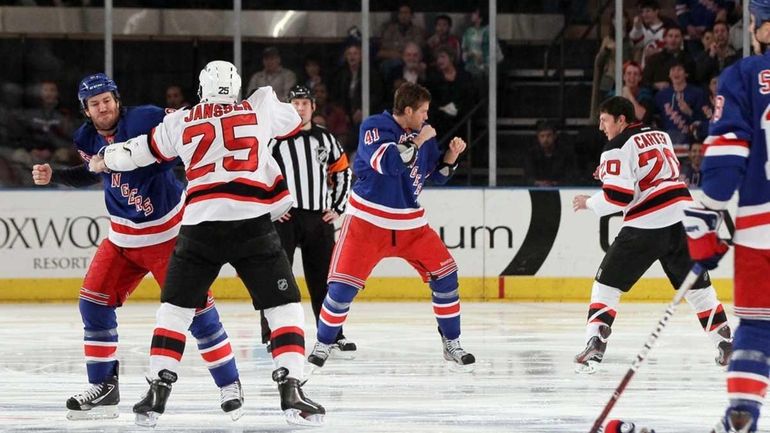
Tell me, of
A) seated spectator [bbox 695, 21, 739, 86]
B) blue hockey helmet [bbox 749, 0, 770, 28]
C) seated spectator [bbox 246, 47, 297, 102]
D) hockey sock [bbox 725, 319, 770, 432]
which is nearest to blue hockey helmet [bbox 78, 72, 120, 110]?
blue hockey helmet [bbox 749, 0, 770, 28]

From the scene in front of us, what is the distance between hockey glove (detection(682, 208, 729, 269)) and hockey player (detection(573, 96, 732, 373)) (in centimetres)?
256

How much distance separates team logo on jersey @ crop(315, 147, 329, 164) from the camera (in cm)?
810

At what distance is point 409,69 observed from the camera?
12102 millimetres

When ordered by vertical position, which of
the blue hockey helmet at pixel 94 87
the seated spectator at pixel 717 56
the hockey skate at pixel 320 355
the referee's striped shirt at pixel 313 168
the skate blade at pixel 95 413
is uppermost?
the seated spectator at pixel 717 56

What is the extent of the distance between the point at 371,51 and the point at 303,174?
4.02 m

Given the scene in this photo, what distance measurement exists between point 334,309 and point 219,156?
1.92 m

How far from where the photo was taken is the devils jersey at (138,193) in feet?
18.2

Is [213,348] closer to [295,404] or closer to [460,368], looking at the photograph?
[295,404]

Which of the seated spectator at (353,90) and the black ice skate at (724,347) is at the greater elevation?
the seated spectator at (353,90)

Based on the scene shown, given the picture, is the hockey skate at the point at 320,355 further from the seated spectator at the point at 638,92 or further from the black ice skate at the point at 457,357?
the seated spectator at the point at 638,92

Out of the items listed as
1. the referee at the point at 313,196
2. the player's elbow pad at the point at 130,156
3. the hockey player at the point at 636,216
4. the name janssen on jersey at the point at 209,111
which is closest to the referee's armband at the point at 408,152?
the hockey player at the point at 636,216

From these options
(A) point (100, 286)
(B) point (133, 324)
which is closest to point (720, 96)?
(A) point (100, 286)

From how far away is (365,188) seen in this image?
707 centimetres

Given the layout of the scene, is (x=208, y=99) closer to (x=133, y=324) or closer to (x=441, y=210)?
(x=133, y=324)
